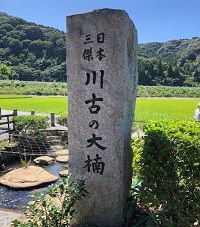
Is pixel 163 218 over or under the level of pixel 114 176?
under

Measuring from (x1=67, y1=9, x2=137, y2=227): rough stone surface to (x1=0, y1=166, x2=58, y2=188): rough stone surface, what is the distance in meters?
4.16

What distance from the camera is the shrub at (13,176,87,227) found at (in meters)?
4.40

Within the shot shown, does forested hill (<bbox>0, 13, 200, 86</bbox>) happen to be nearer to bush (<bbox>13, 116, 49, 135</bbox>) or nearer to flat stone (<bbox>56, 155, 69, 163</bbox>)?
bush (<bbox>13, 116, 49, 135</bbox>)

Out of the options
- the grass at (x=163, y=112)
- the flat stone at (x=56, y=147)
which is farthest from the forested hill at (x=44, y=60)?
the flat stone at (x=56, y=147)

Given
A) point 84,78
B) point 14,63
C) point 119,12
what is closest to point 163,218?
point 84,78

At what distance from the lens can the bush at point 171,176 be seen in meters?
4.12

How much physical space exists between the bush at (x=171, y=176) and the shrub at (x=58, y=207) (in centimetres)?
88

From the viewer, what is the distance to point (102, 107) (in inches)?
186

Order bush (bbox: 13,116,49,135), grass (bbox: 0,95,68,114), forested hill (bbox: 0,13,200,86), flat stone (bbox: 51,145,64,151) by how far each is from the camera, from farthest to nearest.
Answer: forested hill (bbox: 0,13,200,86), grass (bbox: 0,95,68,114), bush (bbox: 13,116,49,135), flat stone (bbox: 51,145,64,151)

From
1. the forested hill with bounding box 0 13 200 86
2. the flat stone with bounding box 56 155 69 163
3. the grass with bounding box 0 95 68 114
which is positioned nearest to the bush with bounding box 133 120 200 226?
the flat stone with bounding box 56 155 69 163

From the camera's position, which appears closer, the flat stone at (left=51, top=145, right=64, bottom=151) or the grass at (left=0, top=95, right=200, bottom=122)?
the flat stone at (left=51, top=145, right=64, bottom=151)

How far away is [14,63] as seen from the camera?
90.5 metres

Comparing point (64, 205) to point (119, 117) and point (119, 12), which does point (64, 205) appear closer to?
point (119, 117)

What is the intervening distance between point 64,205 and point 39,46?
10187cm
